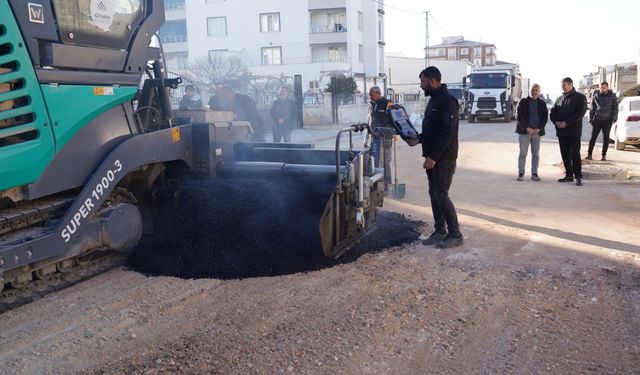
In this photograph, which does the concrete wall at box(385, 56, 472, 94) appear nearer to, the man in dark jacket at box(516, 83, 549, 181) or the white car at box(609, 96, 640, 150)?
the white car at box(609, 96, 640, 150)

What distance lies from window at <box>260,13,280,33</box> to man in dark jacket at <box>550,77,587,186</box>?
1534 inches

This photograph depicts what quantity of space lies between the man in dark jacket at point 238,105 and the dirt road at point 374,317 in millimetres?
4783

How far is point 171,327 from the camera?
4.03 meters

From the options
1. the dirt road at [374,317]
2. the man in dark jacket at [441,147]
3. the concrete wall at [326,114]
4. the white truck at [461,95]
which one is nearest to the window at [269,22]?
the white truck at [461,95]

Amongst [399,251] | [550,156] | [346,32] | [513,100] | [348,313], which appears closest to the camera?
[348,313]

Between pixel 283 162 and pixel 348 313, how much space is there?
2466 millimetres

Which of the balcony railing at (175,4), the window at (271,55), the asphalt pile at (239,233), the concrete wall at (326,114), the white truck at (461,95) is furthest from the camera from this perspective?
the balcony railing at (175,4)

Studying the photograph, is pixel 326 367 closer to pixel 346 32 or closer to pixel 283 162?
pixel 283 162

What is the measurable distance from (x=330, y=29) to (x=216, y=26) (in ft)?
31.0

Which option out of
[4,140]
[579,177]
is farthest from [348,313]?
[579,177]

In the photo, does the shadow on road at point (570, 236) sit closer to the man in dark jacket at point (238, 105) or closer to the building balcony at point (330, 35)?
the man in dark jacket at point (238, 105)

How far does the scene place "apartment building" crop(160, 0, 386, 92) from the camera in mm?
45688

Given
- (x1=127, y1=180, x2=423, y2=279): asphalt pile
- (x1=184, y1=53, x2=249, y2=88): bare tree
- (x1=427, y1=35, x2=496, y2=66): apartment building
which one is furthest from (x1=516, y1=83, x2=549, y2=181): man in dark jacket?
(x1=427, y1=35, x2=496, y2=66): apartment building

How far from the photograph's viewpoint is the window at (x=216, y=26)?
155ft
